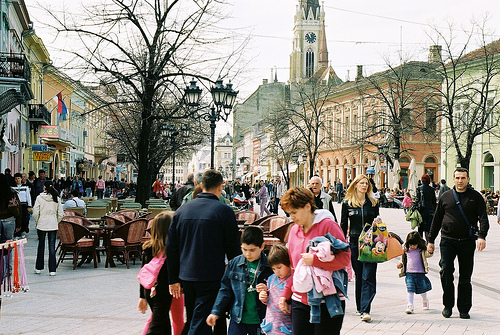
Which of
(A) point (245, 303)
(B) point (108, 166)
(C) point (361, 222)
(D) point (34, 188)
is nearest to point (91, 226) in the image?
(C) point (361, 222)

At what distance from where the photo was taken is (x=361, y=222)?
8.25 metres

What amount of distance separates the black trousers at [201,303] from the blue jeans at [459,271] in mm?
3752

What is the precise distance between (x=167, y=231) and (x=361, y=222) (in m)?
3.35

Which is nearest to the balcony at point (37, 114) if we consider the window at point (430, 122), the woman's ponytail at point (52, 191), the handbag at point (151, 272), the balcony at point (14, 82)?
the balcony at point (14, 82)

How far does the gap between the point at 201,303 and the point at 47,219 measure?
712 cm

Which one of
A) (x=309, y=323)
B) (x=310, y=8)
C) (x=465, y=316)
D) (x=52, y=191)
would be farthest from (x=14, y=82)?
(x=310, y=8)

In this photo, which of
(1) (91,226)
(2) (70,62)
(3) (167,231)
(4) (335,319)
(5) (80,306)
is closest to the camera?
(4) (335,319)

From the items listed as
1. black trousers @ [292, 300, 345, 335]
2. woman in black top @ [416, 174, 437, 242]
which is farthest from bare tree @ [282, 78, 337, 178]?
black trousers @ [292, 300, 345, 335]

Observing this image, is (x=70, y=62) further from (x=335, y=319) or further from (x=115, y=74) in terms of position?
(x=335, y=319)

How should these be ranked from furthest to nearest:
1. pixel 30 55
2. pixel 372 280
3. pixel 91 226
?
pixel 30 55 < pixel 91 226 < pixel 372 280

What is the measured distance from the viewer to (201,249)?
5.18 metres

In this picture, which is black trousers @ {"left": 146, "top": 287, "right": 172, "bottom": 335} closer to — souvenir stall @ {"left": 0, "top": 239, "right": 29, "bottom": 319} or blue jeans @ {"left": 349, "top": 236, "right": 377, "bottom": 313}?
souvenir stall @ {"left": 0, "top": 239, "right": 29, "bottom": 319}

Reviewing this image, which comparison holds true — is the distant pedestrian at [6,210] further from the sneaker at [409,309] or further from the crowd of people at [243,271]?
the sneaker at [409,309]

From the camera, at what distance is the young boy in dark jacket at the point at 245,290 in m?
4.97
